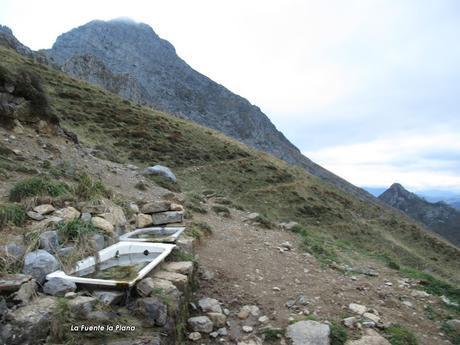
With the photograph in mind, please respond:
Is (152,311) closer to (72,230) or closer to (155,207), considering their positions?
(72,230)

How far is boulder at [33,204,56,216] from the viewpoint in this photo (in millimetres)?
6082

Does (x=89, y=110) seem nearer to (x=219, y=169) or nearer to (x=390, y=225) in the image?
(x=219, y=169)

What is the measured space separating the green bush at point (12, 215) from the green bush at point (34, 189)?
1010 millimetres

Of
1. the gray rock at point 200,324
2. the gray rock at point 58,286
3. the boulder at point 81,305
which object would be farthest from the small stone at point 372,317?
the gray rock at point 58,286

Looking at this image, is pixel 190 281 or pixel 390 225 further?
pixel 390 225

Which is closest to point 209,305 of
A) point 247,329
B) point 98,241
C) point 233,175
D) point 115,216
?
point 247,329

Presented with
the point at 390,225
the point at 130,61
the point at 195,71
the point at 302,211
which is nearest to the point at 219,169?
the point at 302,211

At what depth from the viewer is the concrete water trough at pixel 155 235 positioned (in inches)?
263

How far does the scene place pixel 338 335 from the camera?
4.96 m

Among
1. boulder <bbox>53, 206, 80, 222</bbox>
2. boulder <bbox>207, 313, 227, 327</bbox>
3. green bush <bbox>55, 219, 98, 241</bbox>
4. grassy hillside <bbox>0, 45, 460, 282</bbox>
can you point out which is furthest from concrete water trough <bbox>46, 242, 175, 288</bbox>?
grassy hillside <bbox>0, 45, 460, 282</bbox>

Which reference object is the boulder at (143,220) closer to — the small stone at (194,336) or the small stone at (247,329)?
the small stone at (194,336)

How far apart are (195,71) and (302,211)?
125m

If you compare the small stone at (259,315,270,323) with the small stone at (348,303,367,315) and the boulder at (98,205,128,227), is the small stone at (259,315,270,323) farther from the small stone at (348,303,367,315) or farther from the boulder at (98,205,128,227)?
the boulder at (98,205,128,227)

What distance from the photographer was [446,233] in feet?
331
